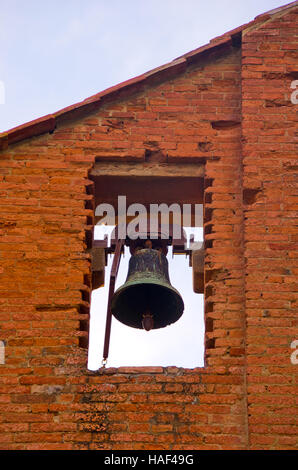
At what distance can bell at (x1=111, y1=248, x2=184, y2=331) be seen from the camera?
24.8ft

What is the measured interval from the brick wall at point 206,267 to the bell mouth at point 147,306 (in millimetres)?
410

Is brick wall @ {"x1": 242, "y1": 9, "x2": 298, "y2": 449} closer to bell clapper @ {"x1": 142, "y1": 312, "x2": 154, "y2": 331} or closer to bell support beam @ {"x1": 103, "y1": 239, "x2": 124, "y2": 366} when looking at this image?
bell clapper @ {"x1": 142, "y1": 312, "x2": 154, "y2": 331}

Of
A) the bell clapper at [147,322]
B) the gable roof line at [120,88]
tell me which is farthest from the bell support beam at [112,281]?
the gable roof line at [120,88]

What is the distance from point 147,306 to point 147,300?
0.05 m

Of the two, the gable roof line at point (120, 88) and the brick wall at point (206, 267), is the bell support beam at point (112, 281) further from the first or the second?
the gable roof line at point (120, 88)

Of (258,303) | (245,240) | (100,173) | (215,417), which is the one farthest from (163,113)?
(215,417)

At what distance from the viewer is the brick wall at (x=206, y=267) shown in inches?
261

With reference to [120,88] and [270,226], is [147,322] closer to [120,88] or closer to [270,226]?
[270,226]

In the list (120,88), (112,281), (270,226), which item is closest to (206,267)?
(270,226)

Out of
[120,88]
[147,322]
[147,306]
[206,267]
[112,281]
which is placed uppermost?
[120,88]

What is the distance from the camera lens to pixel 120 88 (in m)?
8.05

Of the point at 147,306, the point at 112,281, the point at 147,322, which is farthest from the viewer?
the point at 112,281

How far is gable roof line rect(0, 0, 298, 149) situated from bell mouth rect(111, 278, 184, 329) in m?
1.55
